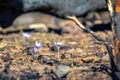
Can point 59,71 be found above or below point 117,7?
below

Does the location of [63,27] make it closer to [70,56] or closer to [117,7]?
[70,56]

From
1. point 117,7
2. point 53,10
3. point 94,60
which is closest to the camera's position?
point 117,7

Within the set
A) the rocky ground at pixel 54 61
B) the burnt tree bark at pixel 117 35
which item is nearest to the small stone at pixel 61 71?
the rocky ground at pixel 54 61

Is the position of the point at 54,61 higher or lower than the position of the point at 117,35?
lower

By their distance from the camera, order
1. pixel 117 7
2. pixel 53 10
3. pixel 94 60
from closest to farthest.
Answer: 1. pixel 117 7
2. pixel 94 60
3. pixel 53 10

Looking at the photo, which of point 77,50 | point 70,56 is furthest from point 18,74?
point 77,50

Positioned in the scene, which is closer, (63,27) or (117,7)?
(117,7)

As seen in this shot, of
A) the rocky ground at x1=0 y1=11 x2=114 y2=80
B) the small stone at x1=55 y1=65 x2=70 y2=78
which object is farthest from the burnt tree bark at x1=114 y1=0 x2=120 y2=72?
the small stone at x1=55 y1=65 x2=70 y2=78

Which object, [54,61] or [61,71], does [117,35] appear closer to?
[61,71]

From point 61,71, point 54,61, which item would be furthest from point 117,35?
point 54,61

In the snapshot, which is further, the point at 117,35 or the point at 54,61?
the point at 54,61
